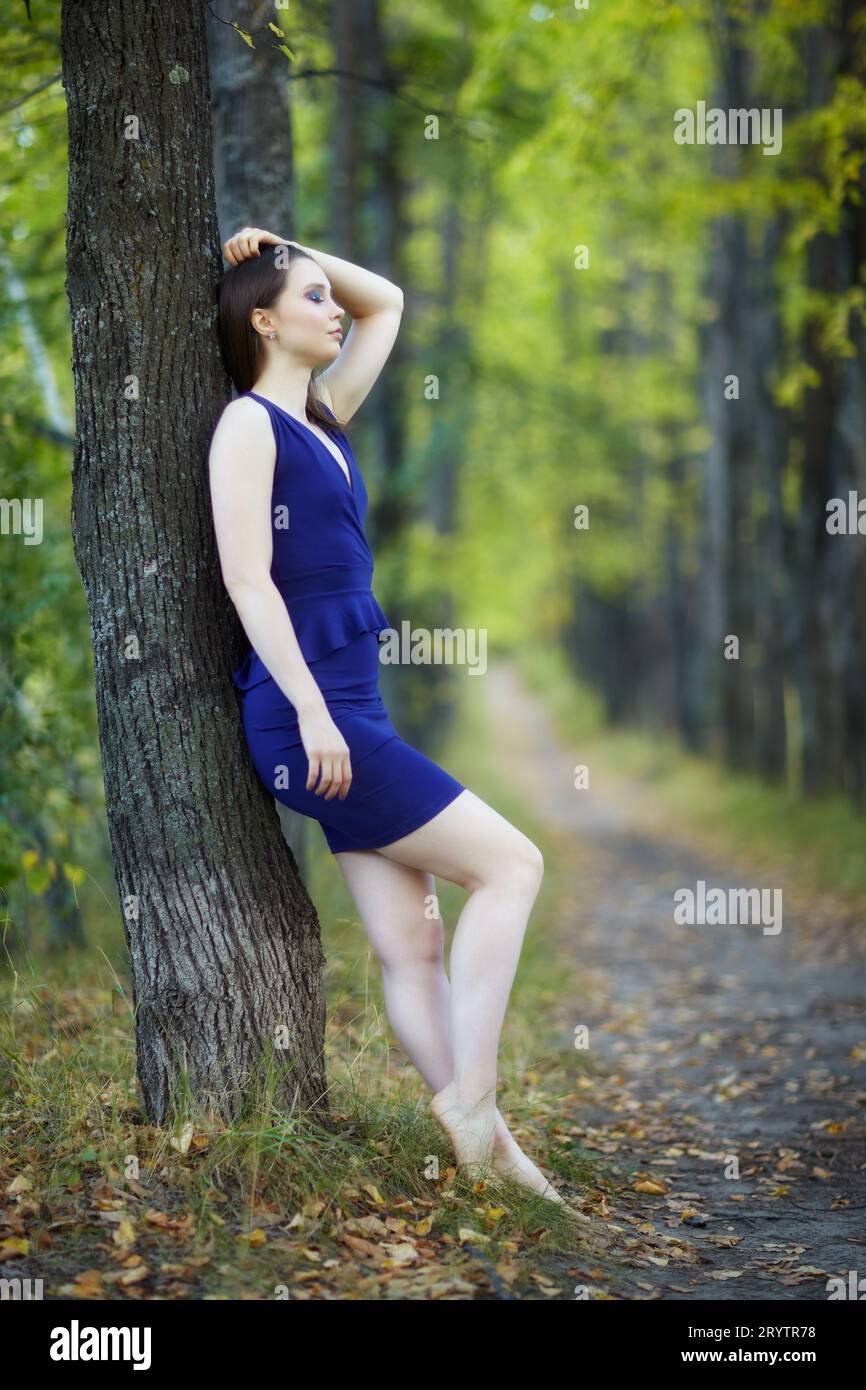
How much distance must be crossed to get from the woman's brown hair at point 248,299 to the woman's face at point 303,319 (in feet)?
0.08

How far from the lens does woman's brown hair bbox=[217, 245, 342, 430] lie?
400cm

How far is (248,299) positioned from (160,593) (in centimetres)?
91

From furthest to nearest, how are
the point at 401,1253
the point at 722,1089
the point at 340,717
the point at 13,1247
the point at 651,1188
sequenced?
the point at 722,1089 < the point at 651,1188 < the point at 340,717 < the point at 401,1253 < the point at 13,1247

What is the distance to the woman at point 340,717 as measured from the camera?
12.1 feet

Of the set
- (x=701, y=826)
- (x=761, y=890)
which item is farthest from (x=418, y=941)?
(x=701, y=826)

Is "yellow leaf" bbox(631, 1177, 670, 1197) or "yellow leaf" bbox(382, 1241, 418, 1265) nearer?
"yellow leaf" bbox(382, 1241, 418, 1265)

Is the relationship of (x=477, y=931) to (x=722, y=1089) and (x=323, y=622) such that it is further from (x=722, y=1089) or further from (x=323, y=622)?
(x=722, y=1089)

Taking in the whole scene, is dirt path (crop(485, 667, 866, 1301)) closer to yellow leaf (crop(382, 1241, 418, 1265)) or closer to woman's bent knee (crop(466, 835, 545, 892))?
yellow leaf (crop(382, 1241, 418, 1265))

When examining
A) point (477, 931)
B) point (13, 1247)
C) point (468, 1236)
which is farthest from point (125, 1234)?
point (477, 931)

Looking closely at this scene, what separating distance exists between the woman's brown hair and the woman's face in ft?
0.08

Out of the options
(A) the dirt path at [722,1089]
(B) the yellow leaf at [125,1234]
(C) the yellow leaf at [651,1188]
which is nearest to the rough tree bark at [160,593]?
(B) the yellow leaf at [125,1234]

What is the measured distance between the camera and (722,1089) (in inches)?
252

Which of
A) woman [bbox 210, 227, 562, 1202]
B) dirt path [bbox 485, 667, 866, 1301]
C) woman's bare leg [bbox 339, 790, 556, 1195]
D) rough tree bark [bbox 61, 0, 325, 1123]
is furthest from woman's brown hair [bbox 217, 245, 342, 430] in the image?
dirt path [bbox 485, 667, 866, 1301]
